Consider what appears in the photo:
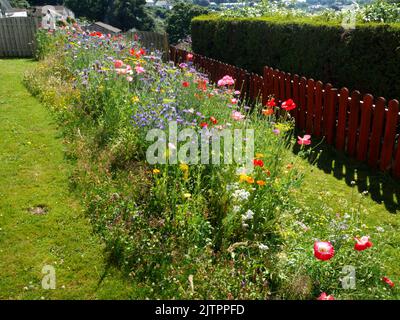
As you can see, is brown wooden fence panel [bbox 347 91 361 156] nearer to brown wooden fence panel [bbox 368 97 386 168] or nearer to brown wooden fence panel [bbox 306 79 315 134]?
brown wooden fence panel [bbox 368 97 386 168]

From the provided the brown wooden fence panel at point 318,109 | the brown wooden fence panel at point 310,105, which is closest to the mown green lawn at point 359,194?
the brown wooden fence panel at point 318,109

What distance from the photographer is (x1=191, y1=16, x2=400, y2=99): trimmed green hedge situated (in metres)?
5.61

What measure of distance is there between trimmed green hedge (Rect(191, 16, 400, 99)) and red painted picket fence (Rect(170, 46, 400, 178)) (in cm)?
44

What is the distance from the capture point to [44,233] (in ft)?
11.7

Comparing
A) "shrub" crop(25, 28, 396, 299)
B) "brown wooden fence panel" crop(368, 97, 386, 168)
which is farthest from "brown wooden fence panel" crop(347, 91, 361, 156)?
"shrub" crop(25, 28, 396, 299)

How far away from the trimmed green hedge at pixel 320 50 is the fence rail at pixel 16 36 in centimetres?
779

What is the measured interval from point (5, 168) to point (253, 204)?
321 centimetres

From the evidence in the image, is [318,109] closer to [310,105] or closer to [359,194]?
[310,105]

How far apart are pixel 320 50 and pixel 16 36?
39.8 feet

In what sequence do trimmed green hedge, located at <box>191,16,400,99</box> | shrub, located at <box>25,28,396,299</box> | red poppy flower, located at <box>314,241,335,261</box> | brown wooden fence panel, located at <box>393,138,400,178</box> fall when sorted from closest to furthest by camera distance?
red poppy flower, located at <box>314,241,335,261</box> → shrub, located at <box>25,28,396,299</box> → brown wooden fence panel, located at <box>393,138,400,178</box> → trimmed green hedge, located at <box>191,16,400,99</box>

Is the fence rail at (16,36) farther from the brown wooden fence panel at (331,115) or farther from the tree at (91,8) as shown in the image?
the tree at (91,8)

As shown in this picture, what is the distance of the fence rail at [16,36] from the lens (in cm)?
1445

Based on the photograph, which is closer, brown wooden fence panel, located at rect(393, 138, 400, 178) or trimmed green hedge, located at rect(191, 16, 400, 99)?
brown wooden fence panel, located at rect(393, 138, 400, 178)

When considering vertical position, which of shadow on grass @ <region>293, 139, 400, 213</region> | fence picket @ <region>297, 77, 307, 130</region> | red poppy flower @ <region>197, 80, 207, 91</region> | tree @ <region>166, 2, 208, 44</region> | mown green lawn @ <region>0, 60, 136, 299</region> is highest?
red poppy flower @ <region>197, 80, 207, 91</region>
